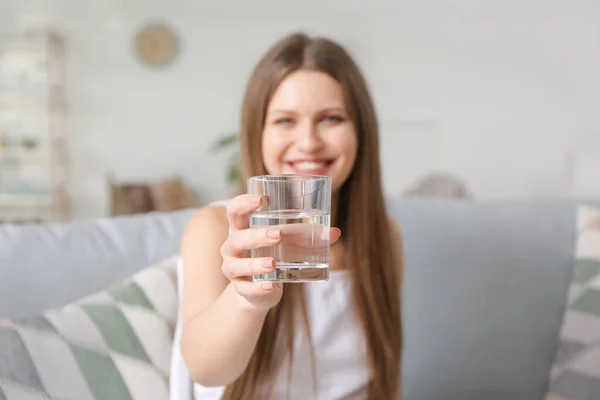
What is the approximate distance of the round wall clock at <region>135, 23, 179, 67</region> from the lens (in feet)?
17.6

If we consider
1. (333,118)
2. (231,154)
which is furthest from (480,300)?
(231,154)

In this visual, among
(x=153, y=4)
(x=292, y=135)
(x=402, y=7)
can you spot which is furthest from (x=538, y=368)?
(x=153, y=4)

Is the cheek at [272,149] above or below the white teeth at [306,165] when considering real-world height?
above

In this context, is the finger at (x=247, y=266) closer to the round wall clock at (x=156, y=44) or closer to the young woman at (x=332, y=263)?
the young woman at (x=332, y=263)

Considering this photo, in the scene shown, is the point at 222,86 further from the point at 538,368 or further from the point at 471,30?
the point at 538,368

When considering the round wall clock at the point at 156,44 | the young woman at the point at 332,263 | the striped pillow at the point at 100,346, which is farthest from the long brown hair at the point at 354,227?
the round wall clock at the point at 156,44

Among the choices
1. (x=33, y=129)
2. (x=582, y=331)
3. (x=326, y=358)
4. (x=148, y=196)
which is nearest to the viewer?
(x=326, y=358)

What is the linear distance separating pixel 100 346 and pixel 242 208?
0.52 meters

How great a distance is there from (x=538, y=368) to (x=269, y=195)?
1148 millimetres

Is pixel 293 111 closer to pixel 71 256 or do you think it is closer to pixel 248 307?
pixel 248 307

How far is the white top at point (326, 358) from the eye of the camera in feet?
3.64

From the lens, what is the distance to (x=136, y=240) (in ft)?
4.57

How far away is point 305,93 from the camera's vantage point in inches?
42.0

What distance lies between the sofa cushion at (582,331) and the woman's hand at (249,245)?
101 centimetres
